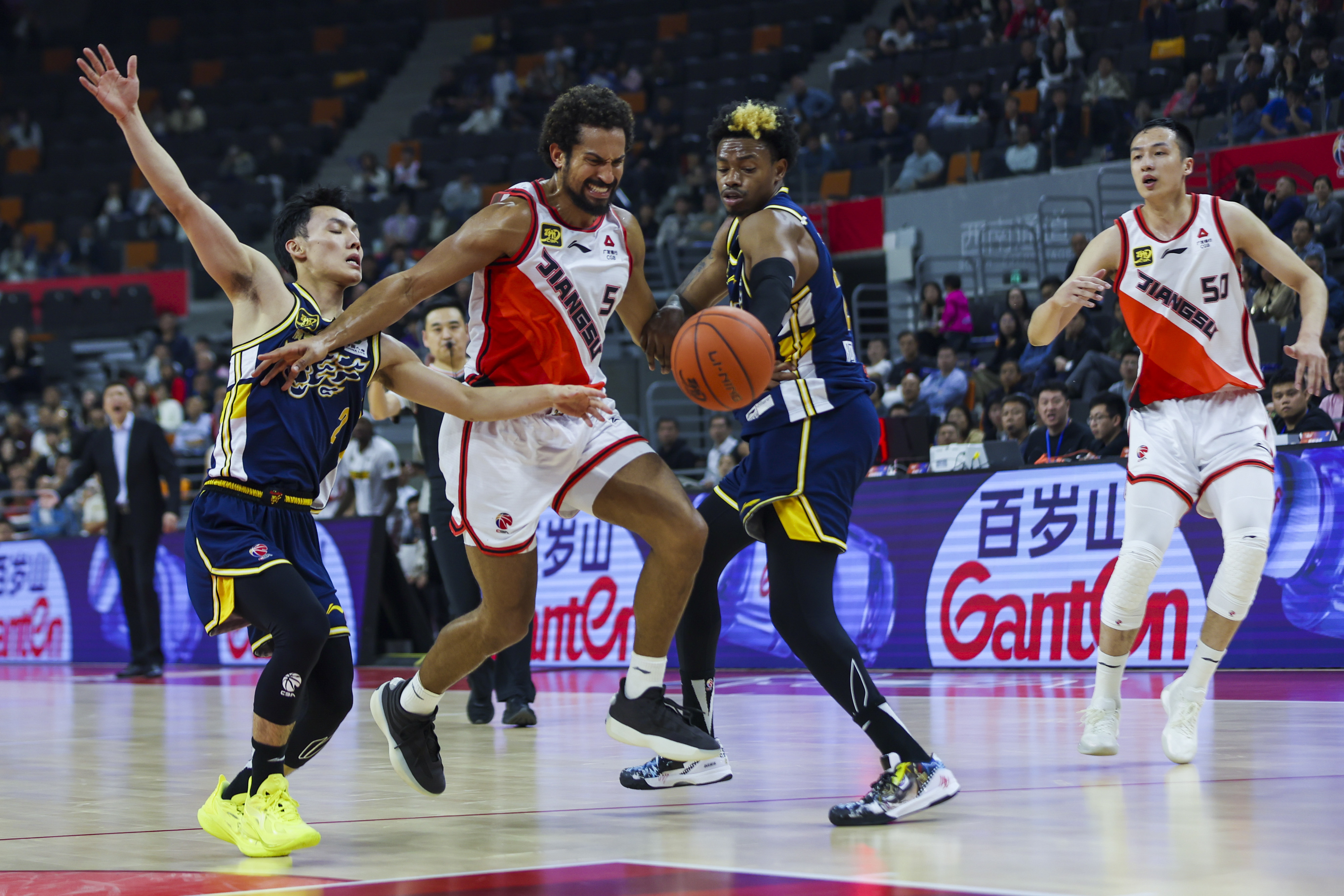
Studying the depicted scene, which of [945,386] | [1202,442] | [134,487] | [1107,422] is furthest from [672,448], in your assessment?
[1202,442]

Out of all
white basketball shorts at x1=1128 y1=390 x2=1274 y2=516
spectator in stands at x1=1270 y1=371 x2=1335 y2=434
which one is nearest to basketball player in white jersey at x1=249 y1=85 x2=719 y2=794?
white basketball shorts at x1=1128 y1=390 x2=1274 y2=516

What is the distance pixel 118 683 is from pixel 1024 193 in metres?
10.6

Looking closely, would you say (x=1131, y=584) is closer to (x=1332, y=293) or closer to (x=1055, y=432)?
(x=1055, y=432)

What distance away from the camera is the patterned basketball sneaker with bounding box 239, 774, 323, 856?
13.0ft

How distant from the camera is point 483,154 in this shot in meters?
23.5

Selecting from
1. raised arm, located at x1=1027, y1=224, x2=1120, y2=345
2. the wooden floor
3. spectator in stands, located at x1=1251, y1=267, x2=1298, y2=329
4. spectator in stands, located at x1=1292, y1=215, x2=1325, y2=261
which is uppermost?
spectator in stands, located at x1=1292, y1=215, x2=1325, y2=261

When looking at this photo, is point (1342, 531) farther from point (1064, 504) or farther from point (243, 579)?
point (243, 579)

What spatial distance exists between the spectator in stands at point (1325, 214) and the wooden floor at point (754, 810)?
6.04 m

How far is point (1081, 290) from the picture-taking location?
5.32m

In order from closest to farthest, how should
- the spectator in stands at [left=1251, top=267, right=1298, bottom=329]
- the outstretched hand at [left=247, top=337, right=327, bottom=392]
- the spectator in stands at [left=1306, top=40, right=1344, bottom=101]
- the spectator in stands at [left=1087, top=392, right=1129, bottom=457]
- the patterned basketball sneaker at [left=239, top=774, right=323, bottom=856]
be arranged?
the patterned basketball sneaker at [left=239, top=774, right=323, bottom=856]
the outstretched hand at [left=247, top=337, right=327, bottom=392]
the spectator in stands at [left=1087, top=392, right=1129, bottom=457]
the spectator in stands at [left=1251, top=267, right=1298, bottom=329]
the spectator in stands at [left=1306, top=40, right=1344, bottom=101]

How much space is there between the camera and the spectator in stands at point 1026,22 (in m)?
18.4

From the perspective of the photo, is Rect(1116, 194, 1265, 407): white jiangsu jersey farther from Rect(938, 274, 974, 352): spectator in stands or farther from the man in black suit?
Rect(938, 274, 974, 352): spectator in stands

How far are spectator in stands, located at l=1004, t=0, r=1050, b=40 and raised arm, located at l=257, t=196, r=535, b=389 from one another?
15.2m

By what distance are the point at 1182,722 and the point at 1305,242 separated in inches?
329
